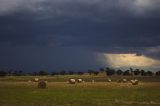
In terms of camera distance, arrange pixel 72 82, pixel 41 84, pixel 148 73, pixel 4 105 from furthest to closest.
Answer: pixel 148 73
pixel 72 82
pixel 41 84
pixel 4 105

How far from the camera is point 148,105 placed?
35.4 m

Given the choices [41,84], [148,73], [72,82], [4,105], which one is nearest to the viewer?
[4,105]

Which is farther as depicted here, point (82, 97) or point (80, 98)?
point (82, 97)

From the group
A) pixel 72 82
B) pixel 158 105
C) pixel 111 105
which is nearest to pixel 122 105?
pixel 111 105

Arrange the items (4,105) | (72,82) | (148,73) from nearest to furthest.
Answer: (4,105)
(72,82)
(148,73)

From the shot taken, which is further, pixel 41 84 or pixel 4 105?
pixel 41 84

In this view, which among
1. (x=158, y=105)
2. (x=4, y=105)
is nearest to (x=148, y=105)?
(x=158, y=105)

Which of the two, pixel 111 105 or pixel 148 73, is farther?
pixel 148 73

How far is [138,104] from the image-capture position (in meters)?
36.6

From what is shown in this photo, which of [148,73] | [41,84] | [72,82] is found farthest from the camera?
[148,73]

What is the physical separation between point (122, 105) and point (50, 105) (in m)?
6.38

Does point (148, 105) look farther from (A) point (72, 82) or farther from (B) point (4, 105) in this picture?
(A) point (72, 82)

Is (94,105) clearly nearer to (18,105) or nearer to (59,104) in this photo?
(59,104)

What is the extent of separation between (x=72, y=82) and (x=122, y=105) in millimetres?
51720
